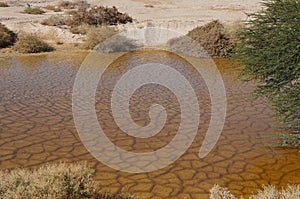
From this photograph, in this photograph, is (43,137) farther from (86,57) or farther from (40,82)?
(86,57)

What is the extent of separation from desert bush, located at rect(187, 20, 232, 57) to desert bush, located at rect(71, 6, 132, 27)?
7.84m

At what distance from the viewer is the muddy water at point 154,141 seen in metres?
6.20

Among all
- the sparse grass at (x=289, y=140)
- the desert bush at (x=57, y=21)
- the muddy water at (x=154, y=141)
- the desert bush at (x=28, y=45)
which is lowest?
the muddy water at (x=154, y=141)

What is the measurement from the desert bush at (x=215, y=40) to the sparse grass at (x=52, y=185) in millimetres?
14349

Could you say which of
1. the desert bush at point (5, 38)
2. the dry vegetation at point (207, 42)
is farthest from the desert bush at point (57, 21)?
the dry vegetation at point (207, 42)

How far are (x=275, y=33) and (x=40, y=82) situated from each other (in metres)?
8.43

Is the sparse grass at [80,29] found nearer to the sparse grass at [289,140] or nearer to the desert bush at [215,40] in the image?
the desert bush at [215,40]

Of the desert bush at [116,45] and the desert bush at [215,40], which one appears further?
the desert bush at [116,45]

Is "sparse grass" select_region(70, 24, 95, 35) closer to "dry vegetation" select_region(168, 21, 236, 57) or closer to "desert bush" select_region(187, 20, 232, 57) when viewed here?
"dry vegetation" select_region(168, 21, 236, 57)

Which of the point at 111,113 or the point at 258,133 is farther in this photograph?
the point at 111,113

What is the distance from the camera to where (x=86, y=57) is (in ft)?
58.0

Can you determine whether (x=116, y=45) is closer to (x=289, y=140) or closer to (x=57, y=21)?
(x=57, y=21)

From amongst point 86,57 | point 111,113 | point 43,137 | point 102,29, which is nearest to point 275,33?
point 111,113

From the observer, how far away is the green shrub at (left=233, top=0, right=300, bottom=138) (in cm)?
699
